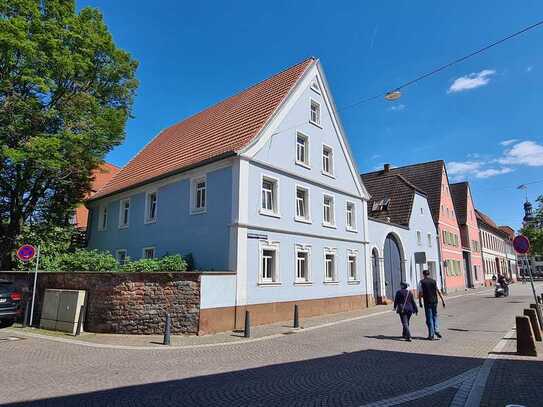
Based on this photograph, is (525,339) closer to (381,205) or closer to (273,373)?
(273,373)

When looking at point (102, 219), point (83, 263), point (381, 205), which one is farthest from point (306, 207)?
point (381, 205)

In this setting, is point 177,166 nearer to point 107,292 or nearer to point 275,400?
point 107,292

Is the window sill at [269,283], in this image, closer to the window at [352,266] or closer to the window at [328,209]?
the window at [328,209]

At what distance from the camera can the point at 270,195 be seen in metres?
17.1

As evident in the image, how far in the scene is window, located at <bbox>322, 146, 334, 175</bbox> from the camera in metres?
21.1

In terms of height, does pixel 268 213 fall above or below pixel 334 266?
above

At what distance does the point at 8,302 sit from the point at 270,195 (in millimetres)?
10622

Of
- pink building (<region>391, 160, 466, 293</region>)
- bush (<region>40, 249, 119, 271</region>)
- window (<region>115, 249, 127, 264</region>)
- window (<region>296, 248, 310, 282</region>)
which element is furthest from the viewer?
pink building (<region>391, 160, 466, 293</region>)

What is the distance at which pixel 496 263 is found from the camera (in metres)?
60.5

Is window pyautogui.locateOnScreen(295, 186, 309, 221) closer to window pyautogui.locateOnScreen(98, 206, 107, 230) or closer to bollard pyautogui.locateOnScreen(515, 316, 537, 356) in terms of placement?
bollard pyautogui.locateOnScreen(515, 316, 537, 356)

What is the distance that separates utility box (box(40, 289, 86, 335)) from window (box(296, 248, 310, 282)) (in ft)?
29.1

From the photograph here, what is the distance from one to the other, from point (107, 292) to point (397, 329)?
10006mm

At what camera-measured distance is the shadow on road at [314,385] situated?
230 inches

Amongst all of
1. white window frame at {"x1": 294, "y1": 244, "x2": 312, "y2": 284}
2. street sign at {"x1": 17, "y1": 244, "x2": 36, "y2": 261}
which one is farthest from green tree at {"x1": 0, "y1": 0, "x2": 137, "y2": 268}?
white window frame at {"x1": 294, "y1": 244, "x2": 312, "y2": 284}
